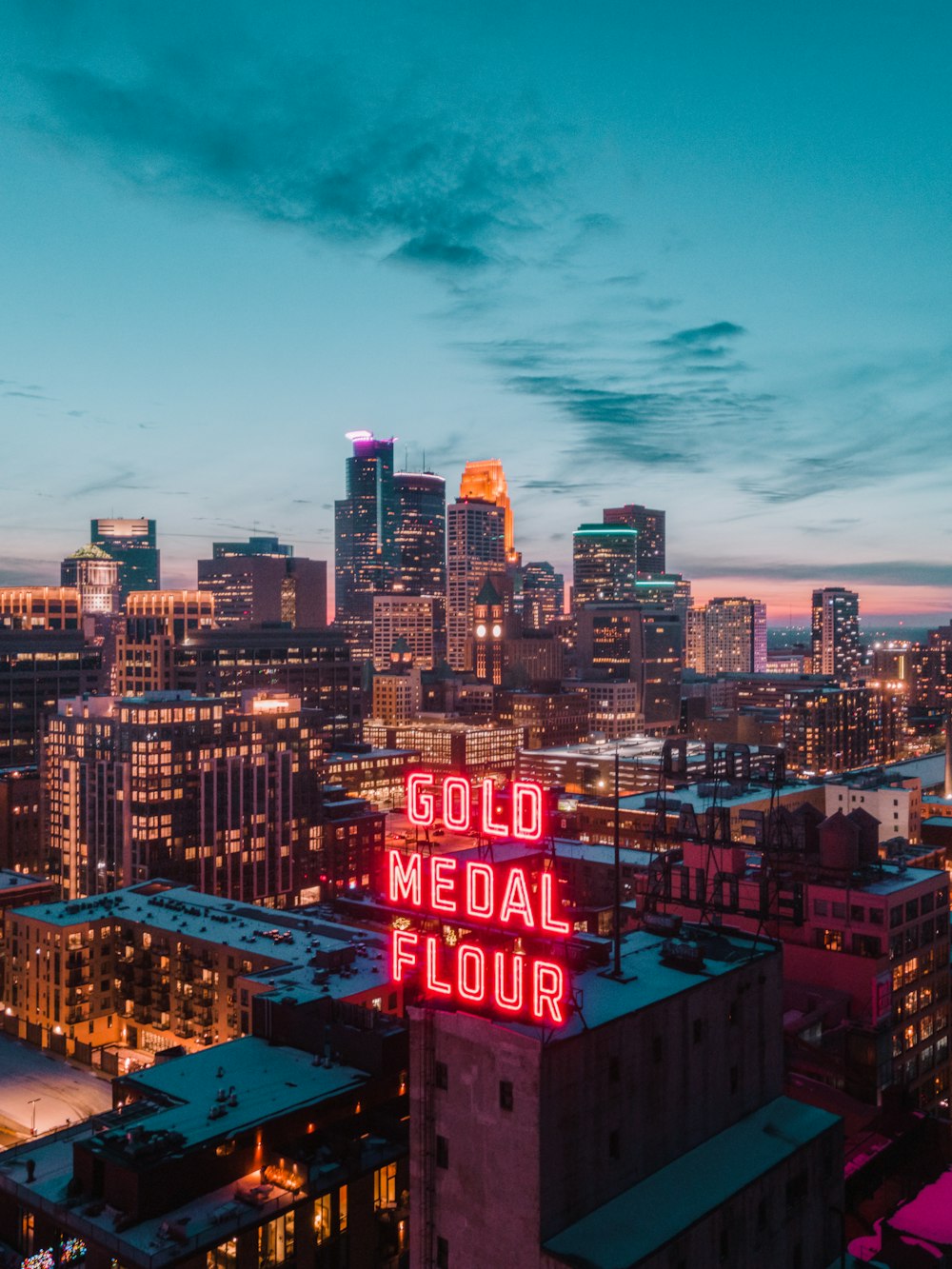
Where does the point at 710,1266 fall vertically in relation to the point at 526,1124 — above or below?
below

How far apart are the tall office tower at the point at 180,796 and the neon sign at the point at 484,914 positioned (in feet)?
386

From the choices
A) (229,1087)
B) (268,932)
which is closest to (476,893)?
(229,1087)

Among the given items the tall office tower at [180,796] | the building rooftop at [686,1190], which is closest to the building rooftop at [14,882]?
the tall office tower at [180,796]

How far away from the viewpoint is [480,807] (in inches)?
1898

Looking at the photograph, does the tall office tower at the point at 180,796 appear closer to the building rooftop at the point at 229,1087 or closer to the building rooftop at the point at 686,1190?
the building rooftop at the point at 229,1087

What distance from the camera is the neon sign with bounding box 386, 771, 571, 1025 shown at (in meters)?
39.5

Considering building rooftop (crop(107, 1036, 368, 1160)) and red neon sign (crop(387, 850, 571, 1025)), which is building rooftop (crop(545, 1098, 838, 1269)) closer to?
red neon sign (crop(387, 850, 571, 1025))

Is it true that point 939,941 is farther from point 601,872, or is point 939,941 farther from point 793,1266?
point 601,872

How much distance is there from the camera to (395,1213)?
188 feet

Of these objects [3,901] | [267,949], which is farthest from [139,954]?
[3,901]

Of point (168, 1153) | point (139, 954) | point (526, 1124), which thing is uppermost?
point (526, 1124)

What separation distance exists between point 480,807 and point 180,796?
12238 centimetres

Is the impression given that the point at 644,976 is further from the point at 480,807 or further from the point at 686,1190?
the point at 480,807

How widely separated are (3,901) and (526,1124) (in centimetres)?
11975
